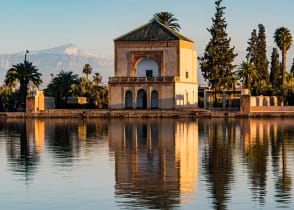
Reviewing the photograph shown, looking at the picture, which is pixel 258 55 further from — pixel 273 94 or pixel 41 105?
pixel 41 105

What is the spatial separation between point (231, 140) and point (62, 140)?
8.19 m

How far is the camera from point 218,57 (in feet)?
280

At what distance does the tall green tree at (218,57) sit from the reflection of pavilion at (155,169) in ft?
144

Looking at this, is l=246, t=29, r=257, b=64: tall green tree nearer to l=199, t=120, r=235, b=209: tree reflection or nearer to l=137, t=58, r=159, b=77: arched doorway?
l=137, t=58, r=159, b=77: arched doorway

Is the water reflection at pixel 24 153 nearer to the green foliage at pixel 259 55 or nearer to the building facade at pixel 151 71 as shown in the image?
the building facade at pixel 151 71

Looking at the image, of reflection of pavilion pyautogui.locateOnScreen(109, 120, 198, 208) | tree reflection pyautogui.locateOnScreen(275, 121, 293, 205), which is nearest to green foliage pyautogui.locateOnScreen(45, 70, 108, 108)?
reflection of pavilion pyautogui.locateOnScreen(109, 120, 198, 208)

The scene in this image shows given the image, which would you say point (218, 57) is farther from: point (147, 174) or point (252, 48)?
point (147, 174)

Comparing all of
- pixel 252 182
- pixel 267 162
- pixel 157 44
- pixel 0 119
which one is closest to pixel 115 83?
pixel 157 44

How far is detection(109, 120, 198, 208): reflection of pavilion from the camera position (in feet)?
64.1

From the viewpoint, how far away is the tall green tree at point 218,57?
279 feet

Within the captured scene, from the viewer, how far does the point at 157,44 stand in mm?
79562

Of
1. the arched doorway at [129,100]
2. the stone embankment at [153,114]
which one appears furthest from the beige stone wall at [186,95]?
the arched doorway at [129,100]

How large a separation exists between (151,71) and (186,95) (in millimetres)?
4087

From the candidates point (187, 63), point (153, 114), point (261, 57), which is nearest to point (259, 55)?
point (261, 57)
